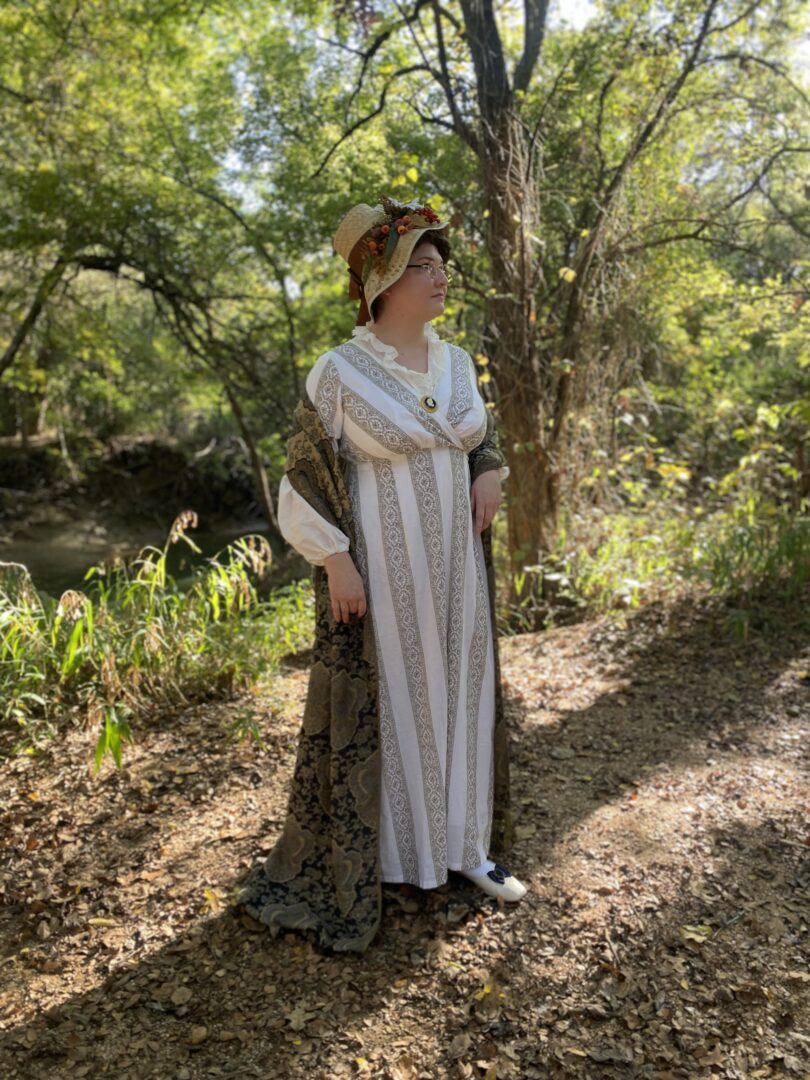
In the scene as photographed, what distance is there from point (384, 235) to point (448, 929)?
1.65 metres

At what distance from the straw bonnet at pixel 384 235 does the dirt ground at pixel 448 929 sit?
1.52 metres

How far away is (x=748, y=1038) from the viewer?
166 centimetres

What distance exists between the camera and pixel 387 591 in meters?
1.92

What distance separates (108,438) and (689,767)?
33.9 ft

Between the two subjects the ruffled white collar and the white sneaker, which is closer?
the ruffled white collar

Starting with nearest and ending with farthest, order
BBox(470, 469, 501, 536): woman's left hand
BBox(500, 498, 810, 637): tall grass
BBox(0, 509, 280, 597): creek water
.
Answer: BBox(470, 469, 501, 536): woman's left hand → BBox(500, 498, 810, 637): tall grass → BBox(0, 509, 280, 597): creek water

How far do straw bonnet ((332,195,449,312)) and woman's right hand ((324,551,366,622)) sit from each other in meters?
0.60

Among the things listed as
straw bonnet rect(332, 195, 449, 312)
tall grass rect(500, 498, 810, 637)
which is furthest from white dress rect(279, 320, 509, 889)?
tall grass rect(500, 498, 810, 637)

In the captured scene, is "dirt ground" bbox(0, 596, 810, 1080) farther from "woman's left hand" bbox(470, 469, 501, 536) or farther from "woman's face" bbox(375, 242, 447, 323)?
"woman's face" bbox(375, 242, 447, 323)

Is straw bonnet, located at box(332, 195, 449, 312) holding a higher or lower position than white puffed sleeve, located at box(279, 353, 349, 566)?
higher

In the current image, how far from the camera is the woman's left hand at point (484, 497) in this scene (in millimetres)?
2033

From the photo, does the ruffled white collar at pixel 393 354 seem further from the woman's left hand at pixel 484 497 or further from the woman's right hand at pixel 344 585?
the woman's right hand at pixel 344 585

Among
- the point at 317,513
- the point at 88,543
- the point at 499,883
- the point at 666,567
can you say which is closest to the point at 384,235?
the point at 317,513

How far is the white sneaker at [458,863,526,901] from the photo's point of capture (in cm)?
209
